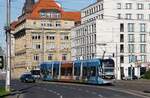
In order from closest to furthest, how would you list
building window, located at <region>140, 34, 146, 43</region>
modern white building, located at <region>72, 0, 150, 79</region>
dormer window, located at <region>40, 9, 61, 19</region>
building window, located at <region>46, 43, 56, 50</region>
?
modern white building, located at <region>72, 0, 150, 79</region>
building window, located at <region>140, 34, 146, 43</region>
building window, located at <region>46, 43, 56, 50</region>
dormer window, located at <region>40, 9, 61, 19</region>

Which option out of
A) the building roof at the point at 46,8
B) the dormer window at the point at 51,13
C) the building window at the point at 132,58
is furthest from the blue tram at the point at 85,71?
the building roof at the point at 46,8

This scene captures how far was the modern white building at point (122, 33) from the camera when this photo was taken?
126m

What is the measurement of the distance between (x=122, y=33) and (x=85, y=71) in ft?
217

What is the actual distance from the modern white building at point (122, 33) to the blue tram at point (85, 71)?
47090 mm

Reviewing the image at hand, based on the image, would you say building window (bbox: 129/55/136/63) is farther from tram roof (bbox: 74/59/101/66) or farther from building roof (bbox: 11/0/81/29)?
tram roof (bbox: 74/59/101/66)

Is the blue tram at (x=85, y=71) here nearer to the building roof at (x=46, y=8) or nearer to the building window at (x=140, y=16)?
the building window at (x=140, y=16)

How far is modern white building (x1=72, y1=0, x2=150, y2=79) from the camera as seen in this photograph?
12650 centimetres

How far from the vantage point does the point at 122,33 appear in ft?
424

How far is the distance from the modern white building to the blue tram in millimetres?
47090

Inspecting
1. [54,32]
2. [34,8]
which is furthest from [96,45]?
[34,8]

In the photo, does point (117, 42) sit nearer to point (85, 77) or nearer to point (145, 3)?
point (145, 3)

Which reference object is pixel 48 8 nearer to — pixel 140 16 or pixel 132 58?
pixel 140 16

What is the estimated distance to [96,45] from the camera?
12588cm

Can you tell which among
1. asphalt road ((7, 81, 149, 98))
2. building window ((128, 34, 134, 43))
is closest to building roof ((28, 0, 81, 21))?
building window ((128, 34, 134, 43))
